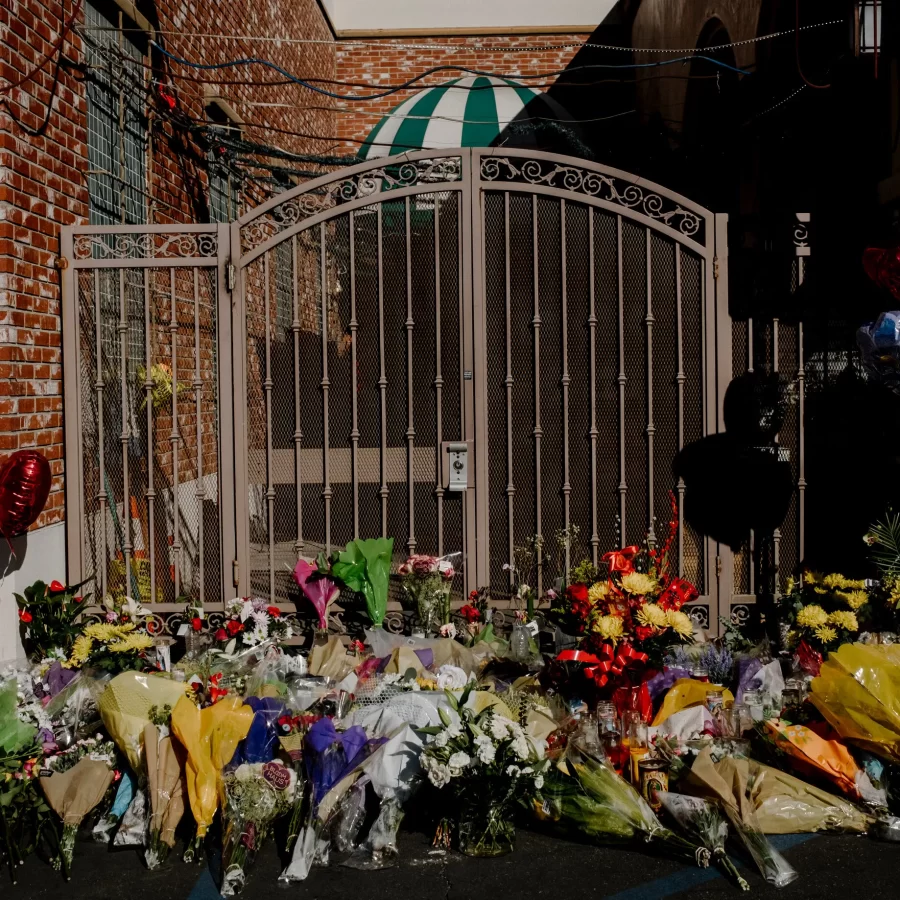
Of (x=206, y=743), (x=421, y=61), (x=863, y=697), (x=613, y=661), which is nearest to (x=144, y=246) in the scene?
(x=206, y=743)

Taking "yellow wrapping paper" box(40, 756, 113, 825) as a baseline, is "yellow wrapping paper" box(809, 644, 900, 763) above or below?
above

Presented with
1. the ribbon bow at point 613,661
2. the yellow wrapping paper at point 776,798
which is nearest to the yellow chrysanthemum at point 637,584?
the ribbon bow at point 613,661

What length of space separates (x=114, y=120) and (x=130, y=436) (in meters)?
2.10

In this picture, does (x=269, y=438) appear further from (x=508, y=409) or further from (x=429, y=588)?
(x=508, y=409)

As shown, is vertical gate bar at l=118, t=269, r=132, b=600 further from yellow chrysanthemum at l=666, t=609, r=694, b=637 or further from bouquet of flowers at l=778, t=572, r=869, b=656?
bouquet of flowers at l=778, t=572, r=869, b=656

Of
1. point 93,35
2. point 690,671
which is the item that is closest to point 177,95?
point 93,35

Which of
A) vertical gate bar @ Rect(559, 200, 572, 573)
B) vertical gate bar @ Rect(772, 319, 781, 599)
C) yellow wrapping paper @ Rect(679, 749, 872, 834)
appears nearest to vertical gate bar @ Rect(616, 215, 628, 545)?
vertical gate bar @ Rect(559, 200, 572, 573)

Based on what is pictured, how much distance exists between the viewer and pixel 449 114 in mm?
12203

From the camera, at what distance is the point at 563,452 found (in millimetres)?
5926

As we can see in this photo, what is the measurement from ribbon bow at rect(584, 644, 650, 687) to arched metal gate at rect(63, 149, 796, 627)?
1.63m

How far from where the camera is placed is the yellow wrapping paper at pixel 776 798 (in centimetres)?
374

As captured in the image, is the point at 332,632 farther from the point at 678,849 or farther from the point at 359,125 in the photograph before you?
the point at 359,125

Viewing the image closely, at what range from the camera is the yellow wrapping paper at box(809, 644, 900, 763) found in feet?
12.7

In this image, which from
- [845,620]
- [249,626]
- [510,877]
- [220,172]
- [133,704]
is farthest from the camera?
[220,172]
